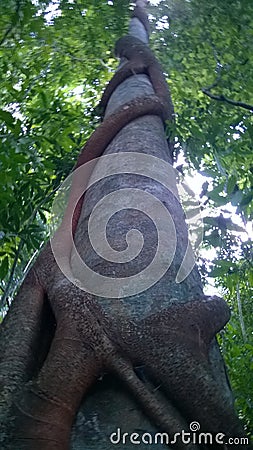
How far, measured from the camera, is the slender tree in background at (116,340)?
3.98 ft

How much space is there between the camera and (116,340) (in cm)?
131

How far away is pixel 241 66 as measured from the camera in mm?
4242

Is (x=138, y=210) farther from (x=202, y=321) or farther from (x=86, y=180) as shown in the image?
(x=86, y=180)

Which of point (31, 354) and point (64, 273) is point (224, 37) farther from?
point (31, 354)

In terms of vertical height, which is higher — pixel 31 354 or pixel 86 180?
pixel 86 180

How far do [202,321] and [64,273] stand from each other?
505 mm

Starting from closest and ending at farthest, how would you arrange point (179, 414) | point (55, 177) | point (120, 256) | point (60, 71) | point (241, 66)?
point (179, 414) < point (120, 256) < point (55, 177) < point (241, 66) < point (60, 71)

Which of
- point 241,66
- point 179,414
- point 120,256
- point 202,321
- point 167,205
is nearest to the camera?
point 179,414

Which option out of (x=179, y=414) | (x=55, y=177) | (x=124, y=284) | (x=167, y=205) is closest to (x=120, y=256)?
(x=124, y=284)

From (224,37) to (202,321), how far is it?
3701 millimetres

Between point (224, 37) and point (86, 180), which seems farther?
point (224, 37)

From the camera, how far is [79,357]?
4.25ft

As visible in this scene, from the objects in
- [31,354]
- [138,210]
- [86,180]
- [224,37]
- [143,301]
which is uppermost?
[224,37]

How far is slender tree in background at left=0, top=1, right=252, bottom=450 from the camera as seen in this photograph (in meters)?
1.21
